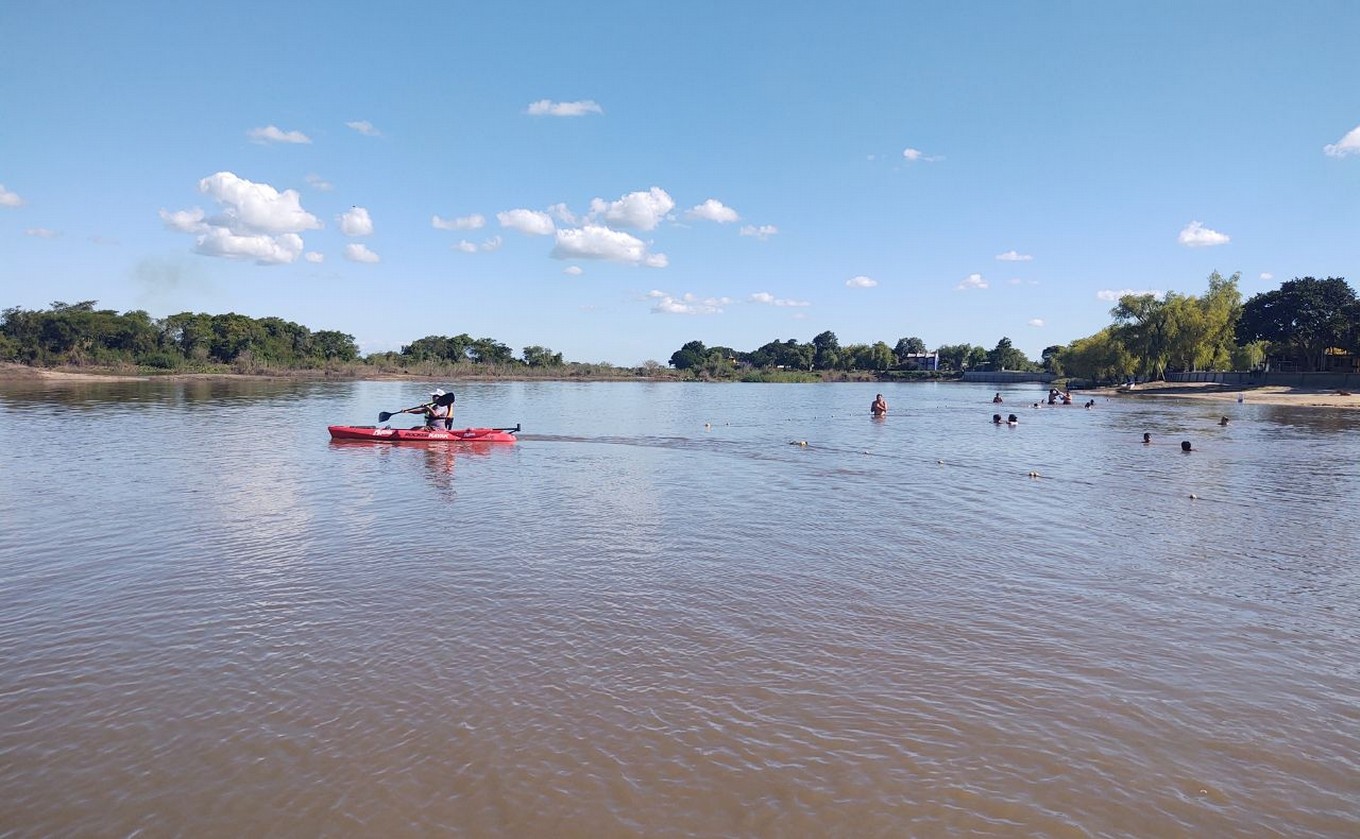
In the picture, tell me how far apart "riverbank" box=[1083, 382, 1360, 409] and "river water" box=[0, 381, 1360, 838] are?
59745 millimetres

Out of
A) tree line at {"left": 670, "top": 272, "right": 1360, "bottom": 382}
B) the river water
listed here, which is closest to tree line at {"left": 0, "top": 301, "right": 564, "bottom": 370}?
the river water

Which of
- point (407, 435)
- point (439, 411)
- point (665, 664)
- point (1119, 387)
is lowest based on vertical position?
point (665, 664)

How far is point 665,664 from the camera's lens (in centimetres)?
805

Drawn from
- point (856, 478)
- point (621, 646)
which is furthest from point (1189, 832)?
point (856, 478)

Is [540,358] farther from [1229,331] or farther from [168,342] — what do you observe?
[1229,331]

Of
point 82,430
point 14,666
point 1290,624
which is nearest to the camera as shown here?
point 14,666

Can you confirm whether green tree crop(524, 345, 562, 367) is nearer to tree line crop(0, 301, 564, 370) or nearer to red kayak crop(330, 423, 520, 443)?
tree line crop(0, 301, 564, 370)

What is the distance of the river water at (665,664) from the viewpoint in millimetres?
5648

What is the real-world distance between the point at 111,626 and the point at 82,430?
28.2 m

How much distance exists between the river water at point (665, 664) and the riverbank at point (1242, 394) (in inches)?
2352

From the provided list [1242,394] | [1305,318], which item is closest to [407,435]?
[1242,394]

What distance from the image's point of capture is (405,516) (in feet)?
51.2

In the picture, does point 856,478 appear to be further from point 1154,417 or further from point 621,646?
point 1154,417

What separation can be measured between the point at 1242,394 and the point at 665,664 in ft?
276
